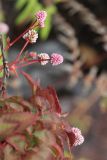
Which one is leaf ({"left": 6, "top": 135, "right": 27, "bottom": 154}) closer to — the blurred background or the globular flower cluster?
the globular flower cluster

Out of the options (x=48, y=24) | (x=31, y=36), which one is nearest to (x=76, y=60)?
(x=48, y=24)

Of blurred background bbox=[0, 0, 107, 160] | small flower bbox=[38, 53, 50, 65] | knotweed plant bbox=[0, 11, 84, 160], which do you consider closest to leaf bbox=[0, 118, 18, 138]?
knotweed plant bbox=[0, 11, 84, 160]

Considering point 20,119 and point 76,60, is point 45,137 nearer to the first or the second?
point 20,119

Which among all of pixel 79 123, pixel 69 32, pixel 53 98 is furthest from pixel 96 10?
pixel 53 98

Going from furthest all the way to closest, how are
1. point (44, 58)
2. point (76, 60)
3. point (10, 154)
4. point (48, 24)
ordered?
point (76, 60) → point (48, 24) → point (44, 58) → point (10, 154)

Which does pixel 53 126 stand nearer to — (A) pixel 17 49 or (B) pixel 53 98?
(B) pixel 53 98

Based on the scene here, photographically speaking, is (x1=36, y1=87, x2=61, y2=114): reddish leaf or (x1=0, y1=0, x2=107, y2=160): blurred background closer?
(x1=36, y1=87, x2=61, y2=114): reddish leaf

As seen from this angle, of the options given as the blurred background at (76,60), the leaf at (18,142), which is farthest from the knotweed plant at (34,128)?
the blurred background at (76,60)
